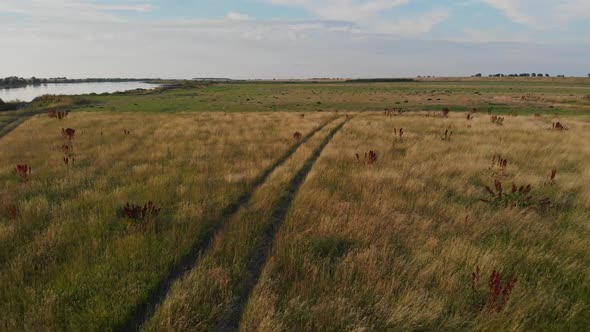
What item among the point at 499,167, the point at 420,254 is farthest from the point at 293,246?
the point at 499,167

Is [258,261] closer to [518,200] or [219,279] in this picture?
[219,279]

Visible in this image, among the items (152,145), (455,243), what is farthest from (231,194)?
(152,145)

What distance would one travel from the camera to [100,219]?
5.89 metres

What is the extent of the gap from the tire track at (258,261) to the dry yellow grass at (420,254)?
18 cm

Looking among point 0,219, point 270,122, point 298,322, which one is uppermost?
point 270,122

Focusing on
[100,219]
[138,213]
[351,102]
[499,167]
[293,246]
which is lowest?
[293,246]

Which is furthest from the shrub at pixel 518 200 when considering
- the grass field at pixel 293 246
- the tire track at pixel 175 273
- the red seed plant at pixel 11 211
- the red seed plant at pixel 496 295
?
the red seed plant at pixel 11 211

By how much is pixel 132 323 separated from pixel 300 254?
89.0 inches

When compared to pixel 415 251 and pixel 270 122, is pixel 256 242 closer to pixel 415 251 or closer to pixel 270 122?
pixel 415 251

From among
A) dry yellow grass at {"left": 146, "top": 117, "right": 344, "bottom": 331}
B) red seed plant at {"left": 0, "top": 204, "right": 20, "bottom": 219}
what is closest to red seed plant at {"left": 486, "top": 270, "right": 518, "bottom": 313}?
dry yellow grass at {"left": 146, "top": 117, "right": 344, "bottom": 331}

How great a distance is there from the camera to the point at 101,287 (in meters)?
3.99

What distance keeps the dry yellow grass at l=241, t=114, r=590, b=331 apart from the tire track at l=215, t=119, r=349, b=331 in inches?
7.0

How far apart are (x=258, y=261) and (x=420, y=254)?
7.83 ft

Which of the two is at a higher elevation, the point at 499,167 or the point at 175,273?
the point at 499,167
